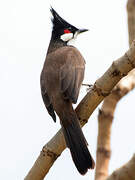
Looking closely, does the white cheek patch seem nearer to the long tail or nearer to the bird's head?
the bird's head

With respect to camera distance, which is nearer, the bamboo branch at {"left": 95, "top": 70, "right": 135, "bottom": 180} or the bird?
the bamboo branch at {"left": 95, "top": 70, "right": 135, "bottom": 180}

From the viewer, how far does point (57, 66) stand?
159 inches

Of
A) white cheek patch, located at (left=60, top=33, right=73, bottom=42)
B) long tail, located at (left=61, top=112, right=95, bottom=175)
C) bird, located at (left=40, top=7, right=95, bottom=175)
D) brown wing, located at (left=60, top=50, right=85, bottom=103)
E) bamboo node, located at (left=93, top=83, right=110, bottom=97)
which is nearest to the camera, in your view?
bamboo node, located at (left=93, top=83, right=110, bottom=97)

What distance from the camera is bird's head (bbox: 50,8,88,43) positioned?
500 cm

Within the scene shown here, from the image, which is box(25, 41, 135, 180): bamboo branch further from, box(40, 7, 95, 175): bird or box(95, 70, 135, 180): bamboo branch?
box(40, 7, 95, 175): bird

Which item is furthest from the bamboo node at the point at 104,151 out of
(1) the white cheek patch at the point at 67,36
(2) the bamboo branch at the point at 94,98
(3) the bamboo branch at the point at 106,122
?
(1) the white cheek patch at the point at 67,36

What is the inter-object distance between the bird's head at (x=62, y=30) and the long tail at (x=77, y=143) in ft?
5.46

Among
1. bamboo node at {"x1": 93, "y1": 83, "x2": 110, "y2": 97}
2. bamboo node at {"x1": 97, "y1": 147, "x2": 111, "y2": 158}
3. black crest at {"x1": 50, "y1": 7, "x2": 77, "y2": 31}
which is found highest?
bamboo node at {"x1": 93, "y1": 83, "x2": 110, "y2": 97}

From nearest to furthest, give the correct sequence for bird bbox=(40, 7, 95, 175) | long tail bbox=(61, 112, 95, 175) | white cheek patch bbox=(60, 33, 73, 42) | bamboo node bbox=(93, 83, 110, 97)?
bamboo node bbox=(93, 83, 110, 97), long tail bbox=(61, 112, 95, 175), bird bbox=(40, 7, 95, 175), white cheek patch bbox=(60, 33, 73, 42)

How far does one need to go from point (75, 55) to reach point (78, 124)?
107 centimetres

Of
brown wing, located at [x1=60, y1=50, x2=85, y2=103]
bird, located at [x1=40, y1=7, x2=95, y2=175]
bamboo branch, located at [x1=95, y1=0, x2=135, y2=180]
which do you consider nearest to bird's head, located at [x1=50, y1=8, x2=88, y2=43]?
bird, located at [x1=40, y1=7, x2=95, y2=175]

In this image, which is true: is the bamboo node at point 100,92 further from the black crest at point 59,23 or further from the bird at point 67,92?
the black crest at point 59,23

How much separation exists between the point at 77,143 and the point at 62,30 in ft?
6.55

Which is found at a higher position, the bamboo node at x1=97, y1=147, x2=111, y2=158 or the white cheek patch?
the bamboo node at x1=97, y1=147, x2=111, y2=158
